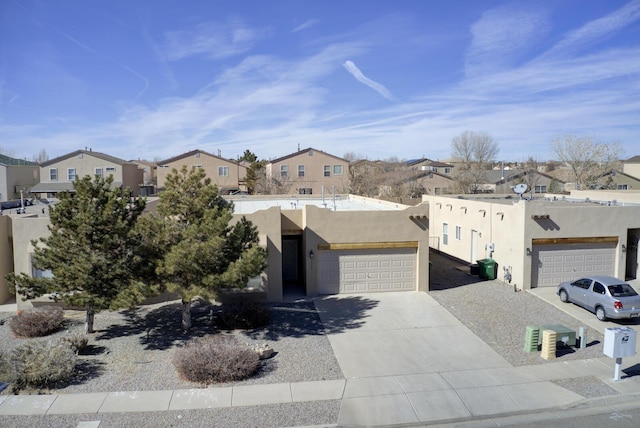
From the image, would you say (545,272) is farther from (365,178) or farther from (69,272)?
(365,178)

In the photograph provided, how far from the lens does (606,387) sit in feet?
39.5

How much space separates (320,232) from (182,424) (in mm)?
11042

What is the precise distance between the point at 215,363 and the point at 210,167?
44837 mm

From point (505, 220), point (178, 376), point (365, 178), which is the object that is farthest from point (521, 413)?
point (365, 178)

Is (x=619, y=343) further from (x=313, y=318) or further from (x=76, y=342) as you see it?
(x=76, y=342)

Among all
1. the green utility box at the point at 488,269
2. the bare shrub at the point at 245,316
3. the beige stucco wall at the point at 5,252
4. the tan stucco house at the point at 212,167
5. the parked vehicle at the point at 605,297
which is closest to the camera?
the bare shrub at the point at 245,316

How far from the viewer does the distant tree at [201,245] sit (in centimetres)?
1397

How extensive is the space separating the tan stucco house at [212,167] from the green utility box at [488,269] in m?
35.0

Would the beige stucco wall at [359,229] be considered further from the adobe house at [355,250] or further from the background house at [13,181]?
the background house at [13,181]

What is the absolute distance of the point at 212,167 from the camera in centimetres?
5528

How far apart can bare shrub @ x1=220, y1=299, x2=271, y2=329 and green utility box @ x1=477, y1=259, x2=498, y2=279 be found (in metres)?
10.9

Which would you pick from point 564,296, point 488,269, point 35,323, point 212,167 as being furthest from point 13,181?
point 564,296

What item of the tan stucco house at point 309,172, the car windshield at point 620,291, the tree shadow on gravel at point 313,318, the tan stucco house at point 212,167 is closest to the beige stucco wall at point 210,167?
the tan stucco house at point 212,167

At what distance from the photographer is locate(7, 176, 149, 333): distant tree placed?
1396 cm
